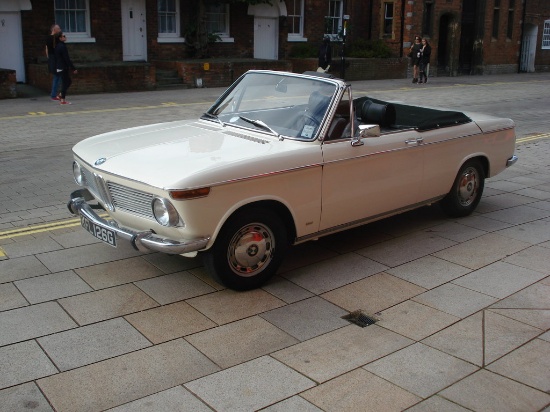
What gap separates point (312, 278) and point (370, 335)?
120 centimetres

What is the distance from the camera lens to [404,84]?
1073 inches

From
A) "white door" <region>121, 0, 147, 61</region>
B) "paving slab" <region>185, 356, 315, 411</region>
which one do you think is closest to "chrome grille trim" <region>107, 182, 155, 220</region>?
"paving slab" <region>185, 356, 315, 411</region>

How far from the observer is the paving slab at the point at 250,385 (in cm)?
418

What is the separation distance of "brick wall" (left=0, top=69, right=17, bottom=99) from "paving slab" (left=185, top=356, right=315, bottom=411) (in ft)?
56.2

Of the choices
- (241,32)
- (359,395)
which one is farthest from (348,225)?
→ (241,32)

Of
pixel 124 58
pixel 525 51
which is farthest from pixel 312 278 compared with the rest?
pixel 525 51

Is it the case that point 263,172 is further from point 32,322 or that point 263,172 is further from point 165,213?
point 32,322

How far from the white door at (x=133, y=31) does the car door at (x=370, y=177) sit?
62.0ft

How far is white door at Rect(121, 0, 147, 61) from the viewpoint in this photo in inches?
941

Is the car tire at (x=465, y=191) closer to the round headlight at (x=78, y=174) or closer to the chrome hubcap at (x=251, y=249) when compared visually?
the chrome hubcap at (x=251, y=249)

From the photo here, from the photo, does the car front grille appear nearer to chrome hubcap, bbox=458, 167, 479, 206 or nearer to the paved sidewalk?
the paved sidewalk

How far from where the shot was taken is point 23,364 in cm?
456

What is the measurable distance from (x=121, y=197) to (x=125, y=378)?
1.76 meters

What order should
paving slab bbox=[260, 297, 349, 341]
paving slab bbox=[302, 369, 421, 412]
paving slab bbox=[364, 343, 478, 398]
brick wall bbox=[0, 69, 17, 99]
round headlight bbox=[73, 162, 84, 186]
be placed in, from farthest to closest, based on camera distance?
brick wall bbox=[0, 69, 17, 99] → round headlight bbox=[73, 162, 84, 186] → paving slab bbox=[260, 297, 349, 341] → paving slab bbox=[364, 343, 478, 398] → paving slab bbox=[302, 369, 421, 412]
